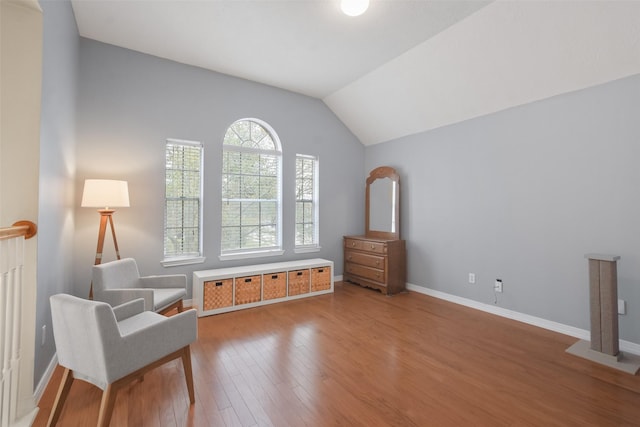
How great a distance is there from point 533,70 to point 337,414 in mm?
3569

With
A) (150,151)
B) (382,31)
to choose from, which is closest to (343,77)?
(382,31)

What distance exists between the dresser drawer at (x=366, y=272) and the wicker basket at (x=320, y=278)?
579 millimetres

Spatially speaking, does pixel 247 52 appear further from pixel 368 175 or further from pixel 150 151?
pixel 368 175

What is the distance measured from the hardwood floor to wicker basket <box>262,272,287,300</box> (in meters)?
0.68

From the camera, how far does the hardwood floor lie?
1.78m

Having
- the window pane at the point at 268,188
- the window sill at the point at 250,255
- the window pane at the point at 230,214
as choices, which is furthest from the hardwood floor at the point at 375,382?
the window pane at the point at 268,188

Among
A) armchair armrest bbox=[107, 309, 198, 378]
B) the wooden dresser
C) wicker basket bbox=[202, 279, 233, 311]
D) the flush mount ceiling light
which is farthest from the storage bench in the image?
the flush mount ceiling light

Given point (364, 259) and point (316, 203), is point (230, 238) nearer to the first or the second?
point (316, 203)

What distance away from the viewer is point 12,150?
5.86 ft

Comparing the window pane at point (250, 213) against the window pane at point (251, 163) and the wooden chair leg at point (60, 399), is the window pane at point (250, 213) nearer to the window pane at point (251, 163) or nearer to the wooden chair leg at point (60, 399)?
the window pane at point (251, 163)

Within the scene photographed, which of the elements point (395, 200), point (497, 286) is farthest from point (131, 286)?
point (497, 286)

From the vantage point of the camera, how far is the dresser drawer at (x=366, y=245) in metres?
4.42

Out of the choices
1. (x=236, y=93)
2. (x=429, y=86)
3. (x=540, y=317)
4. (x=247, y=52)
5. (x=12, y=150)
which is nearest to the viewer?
(x=12, y=150)

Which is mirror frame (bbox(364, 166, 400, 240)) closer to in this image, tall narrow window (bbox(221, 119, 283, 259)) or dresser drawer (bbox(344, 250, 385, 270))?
dresser drawer (bbox(344, 250, 385, 270))
